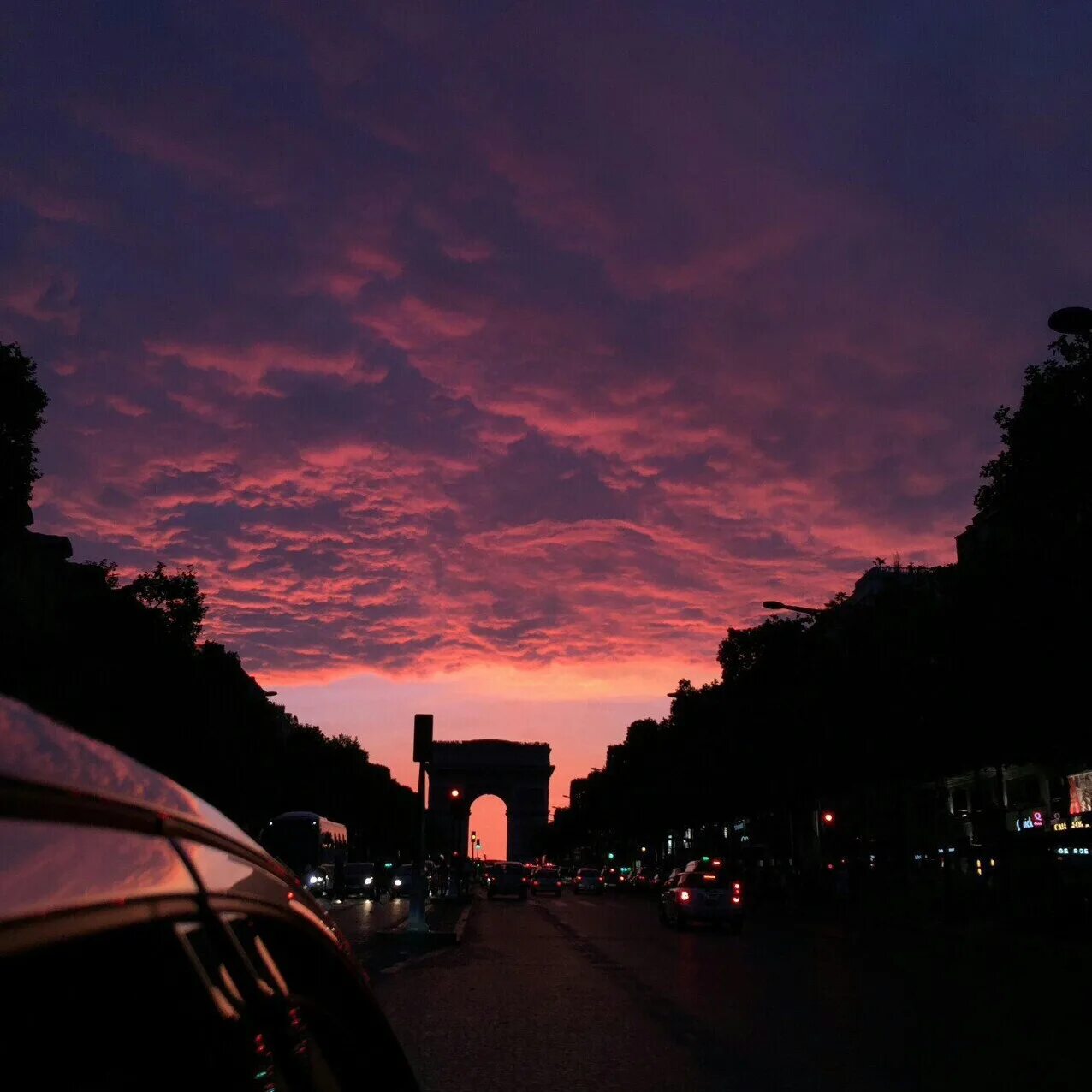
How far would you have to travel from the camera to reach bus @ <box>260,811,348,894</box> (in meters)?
50.8

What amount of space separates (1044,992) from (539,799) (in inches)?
5868

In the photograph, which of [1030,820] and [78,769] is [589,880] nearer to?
[1030,820]

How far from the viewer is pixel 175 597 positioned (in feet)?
142

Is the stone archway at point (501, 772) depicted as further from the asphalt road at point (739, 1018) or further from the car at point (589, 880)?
the asphalt road at point (739, 1018)

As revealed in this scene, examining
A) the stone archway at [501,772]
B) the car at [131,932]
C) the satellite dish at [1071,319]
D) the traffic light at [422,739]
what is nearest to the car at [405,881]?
the traffic light at [422,739]

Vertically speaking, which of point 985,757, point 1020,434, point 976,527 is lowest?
point 985,757

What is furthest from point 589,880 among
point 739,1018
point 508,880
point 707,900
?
point 739,1018

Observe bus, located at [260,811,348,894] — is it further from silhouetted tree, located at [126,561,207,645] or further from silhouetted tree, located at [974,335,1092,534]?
silhouetted tree, located at [974,335,1092,534]

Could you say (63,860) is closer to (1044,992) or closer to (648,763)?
(1044,992)

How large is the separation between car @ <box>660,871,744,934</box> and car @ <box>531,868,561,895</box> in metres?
39.5

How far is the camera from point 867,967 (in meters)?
20.5

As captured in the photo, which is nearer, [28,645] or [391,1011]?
[391,1011]

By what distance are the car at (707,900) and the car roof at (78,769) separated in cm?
3092

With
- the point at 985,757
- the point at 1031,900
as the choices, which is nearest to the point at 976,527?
the point at 985,757
